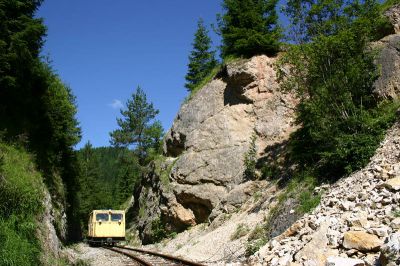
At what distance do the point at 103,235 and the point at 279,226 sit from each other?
1846 cm

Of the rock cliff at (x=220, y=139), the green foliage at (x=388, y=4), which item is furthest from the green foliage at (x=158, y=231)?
the green foliage at (x=388, y=4)

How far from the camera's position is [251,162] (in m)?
24.2

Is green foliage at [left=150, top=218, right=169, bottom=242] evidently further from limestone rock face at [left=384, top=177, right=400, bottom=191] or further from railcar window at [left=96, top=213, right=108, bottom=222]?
limestone rock face at [left=384, top=177, right=400, bottom=191]

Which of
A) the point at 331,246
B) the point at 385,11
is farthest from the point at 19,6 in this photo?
the point at 385,11

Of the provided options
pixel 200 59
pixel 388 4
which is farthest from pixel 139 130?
pixel 388 4

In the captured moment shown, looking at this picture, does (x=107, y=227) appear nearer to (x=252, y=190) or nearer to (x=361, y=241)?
(x=252, y=190)

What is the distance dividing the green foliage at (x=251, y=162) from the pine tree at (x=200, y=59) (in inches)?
811

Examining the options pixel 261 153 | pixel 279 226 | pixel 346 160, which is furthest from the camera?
pixel 261 153

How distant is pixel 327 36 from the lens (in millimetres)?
18656

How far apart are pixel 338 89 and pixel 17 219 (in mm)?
13382

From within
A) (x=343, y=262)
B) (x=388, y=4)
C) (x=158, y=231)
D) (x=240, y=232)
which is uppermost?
(x=388, y=4)

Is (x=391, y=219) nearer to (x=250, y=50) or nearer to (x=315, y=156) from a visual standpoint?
(x=315, y=156)

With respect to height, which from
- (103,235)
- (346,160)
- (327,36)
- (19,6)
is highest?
(19,6)

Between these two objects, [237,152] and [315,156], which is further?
[237,152]
